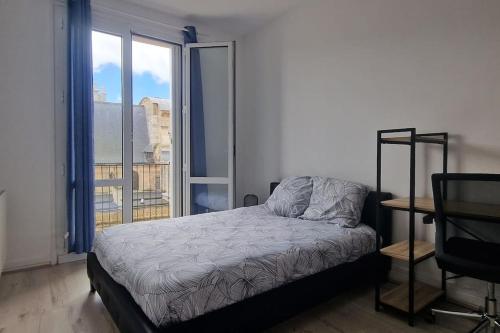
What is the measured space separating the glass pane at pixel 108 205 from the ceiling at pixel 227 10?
2170 mm

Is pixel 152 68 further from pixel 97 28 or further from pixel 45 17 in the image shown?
pixel 45 17

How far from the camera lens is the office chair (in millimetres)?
1589

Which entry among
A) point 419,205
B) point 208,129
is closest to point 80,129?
point 208,129

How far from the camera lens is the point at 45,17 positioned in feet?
9.77

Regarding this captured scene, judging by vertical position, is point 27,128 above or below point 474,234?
above

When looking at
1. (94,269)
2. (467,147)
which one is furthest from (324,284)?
(94,269)

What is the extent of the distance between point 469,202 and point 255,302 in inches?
57.9

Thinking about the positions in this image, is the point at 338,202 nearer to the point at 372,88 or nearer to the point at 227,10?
the point at 372,88

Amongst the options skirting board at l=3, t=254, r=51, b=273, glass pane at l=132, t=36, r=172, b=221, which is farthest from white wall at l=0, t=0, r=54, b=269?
glass pane at l=132, t=36, r=172, b=221

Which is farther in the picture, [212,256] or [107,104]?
[107,104]

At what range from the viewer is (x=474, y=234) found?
195cm

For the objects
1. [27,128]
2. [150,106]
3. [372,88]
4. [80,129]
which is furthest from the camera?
[150,106]

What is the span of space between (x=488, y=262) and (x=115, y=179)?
3.41 m

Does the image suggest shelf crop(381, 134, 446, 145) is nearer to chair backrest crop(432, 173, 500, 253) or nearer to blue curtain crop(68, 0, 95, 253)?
chair backrest crop(432, 173, 500, 253)
